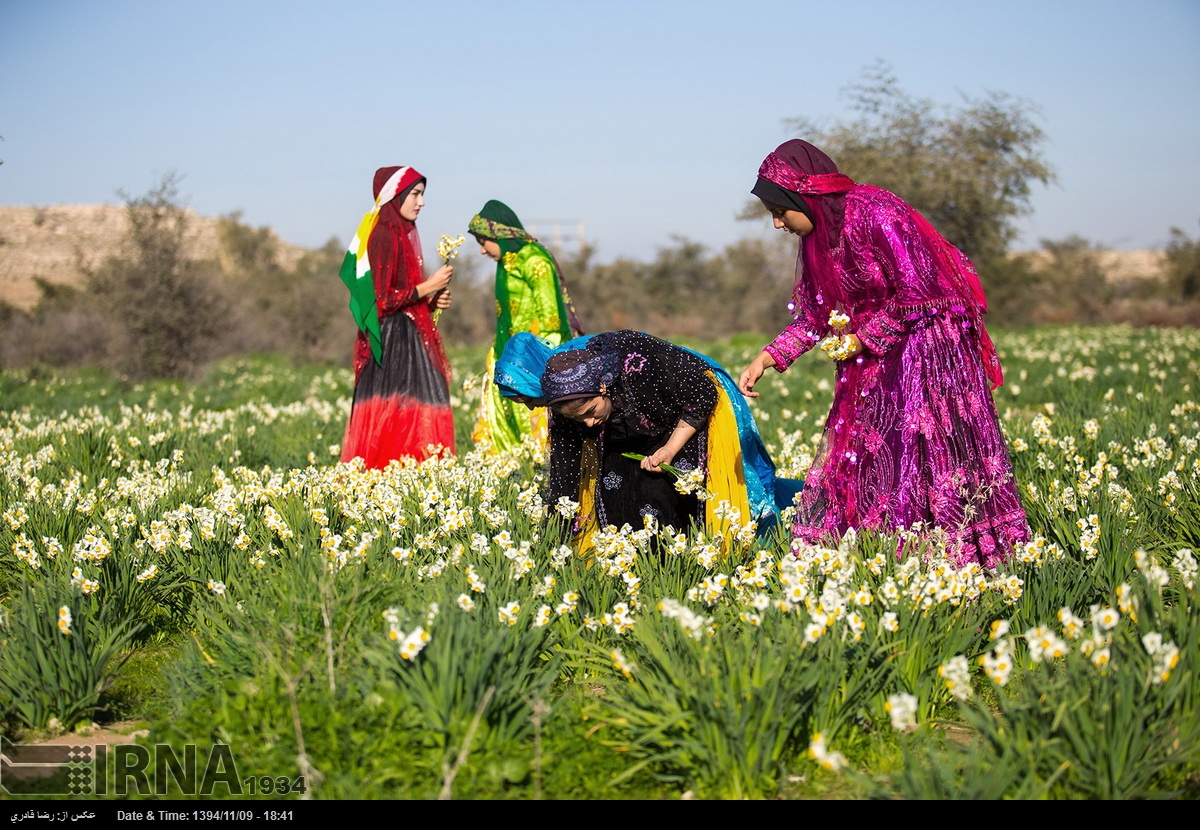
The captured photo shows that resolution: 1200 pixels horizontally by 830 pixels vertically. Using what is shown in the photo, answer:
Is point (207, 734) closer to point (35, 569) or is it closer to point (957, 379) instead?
point (35, 569)

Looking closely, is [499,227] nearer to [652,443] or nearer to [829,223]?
[652,443]

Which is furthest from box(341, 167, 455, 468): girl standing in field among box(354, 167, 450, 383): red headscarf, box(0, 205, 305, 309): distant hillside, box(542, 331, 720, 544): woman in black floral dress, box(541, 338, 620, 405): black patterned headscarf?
box(0, 205, 305, 309): distant hillside

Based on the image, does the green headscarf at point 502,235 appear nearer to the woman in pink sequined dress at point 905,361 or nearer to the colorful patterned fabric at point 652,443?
the colorful patterned fabric at point 652,443

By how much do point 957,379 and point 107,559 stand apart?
11.9 ft

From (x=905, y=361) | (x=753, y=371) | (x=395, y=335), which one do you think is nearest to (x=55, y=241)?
(x=395, y=335)

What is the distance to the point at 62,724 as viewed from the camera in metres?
3.51

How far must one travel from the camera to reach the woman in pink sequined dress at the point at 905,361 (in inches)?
172

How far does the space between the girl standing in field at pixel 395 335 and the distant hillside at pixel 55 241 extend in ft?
119

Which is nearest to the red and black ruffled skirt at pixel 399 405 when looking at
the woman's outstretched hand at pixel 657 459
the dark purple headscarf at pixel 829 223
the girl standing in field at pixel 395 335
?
the girl standing in field at pixel 395 335

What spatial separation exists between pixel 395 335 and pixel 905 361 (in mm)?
3942

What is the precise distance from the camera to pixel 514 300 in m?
7.45

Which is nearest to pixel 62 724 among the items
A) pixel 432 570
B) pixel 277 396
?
pixel 432 570

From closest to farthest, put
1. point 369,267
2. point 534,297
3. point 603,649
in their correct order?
1. point 603,649
2. point 369,267
3. point 534,297
